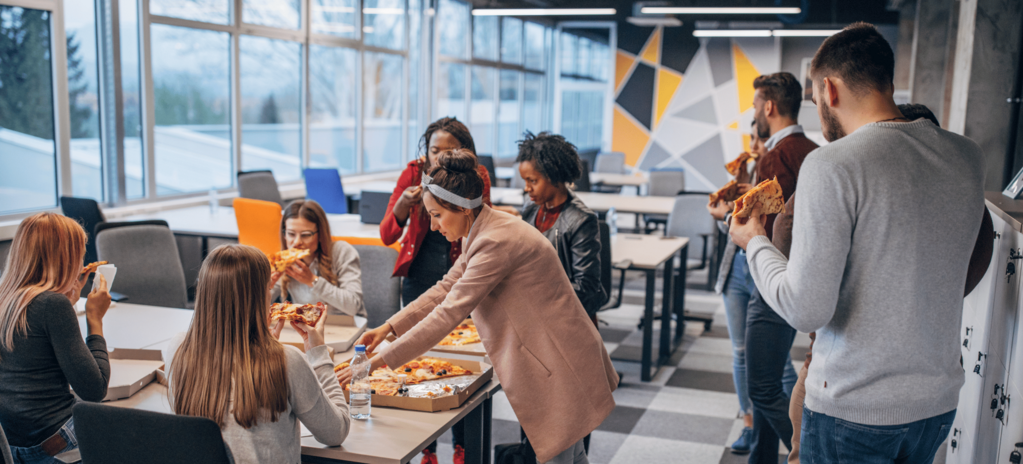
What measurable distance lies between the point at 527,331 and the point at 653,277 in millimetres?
2707

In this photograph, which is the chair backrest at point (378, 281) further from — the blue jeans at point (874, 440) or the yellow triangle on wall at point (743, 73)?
the yellow triangle on wall at point (743, 73)

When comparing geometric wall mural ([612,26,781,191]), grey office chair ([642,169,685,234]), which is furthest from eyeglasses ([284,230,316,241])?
geometric wall mural ([612,26,781,191])

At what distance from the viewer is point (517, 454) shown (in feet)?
8.45

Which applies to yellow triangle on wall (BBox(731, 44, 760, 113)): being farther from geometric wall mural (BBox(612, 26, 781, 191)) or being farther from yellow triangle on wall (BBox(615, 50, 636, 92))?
yellow triangle on wall (BBox(615, 50, 636, 92))

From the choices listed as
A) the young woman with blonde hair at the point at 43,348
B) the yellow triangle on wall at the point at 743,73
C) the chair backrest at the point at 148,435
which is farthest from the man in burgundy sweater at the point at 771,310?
the yellow triangle on wall at the point at 743,73

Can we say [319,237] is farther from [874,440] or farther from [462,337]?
[874,440]

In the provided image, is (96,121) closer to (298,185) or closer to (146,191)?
(146,191)

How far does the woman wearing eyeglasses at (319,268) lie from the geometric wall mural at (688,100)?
33.2 ft

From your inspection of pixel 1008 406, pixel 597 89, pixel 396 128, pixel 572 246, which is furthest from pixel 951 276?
pixel 597 89

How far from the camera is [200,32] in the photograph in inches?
255

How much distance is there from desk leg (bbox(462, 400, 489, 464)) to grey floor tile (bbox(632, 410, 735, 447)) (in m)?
1.80

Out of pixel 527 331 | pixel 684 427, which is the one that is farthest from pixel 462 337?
pixel 684 427

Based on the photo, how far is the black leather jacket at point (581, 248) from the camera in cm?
272

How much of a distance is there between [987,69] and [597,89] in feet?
32.6
